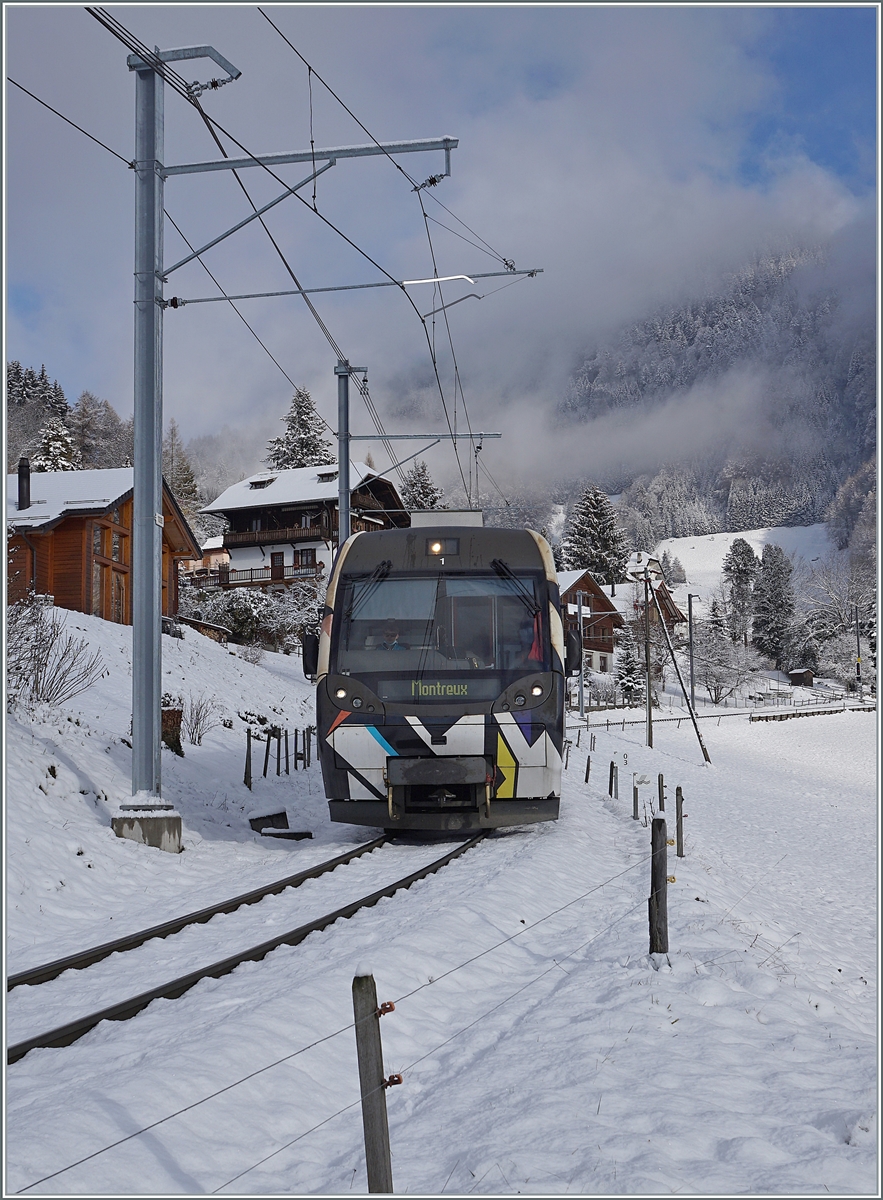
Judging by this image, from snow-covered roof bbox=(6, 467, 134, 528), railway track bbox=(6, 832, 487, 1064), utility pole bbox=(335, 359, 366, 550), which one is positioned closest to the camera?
railway track bbox=(6, 832, 487, 1064)

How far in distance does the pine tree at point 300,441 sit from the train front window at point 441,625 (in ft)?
237

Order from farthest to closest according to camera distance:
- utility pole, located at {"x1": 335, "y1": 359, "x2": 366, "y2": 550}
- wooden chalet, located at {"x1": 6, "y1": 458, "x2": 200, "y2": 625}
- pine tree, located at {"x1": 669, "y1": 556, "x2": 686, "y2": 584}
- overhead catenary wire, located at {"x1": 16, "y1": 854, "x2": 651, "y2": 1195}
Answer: pine tree, located at {"x1": 669, "y1": 556, "x2": 686, "y2": 584}
wooden chalet, located at {"x1": 6, "y1": 458, "x2": 200, "y2": 625}
utility pole, located at {"x1": 335, "y1": 359, "x2": 366, "y2": 550}
overhead catenary wire, located at {"x1": 16, "y1": 854, "x2": 651, "y2": 1195}

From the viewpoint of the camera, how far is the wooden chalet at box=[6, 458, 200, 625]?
31.0 meters

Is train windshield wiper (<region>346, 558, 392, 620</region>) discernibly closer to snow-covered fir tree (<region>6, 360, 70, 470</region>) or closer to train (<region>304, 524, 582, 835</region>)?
train (<region>304, 524, 582, 835</region>)

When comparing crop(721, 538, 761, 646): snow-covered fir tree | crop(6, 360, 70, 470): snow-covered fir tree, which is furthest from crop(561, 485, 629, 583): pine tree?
crop(6, 360, 70, 470): snow-covered fir tree

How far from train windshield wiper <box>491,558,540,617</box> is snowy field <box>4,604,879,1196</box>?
280cm

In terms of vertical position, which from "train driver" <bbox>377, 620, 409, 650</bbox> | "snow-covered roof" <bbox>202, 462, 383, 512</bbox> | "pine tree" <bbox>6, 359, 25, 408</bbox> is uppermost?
"pine tree" <bbox>6, 359, 25, 408</bbox>

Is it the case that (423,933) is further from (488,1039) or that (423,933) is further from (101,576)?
(101,576)

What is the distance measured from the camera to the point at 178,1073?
4.44 meters

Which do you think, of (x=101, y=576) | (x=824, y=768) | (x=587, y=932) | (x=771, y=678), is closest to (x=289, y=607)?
(x=101, y=576)

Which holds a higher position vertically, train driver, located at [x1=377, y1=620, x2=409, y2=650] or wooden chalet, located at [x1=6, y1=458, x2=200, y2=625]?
wooden chalet, located at [x1=6, y1=458, x2=200, y2=625]

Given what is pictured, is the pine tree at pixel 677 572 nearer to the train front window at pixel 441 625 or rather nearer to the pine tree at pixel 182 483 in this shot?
the pine tree at pixel 182 483

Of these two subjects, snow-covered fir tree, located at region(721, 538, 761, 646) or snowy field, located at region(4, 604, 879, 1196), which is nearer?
snowy field, located at region(4, 604, 879, 1196)

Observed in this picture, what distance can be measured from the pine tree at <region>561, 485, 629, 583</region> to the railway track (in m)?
87.8
